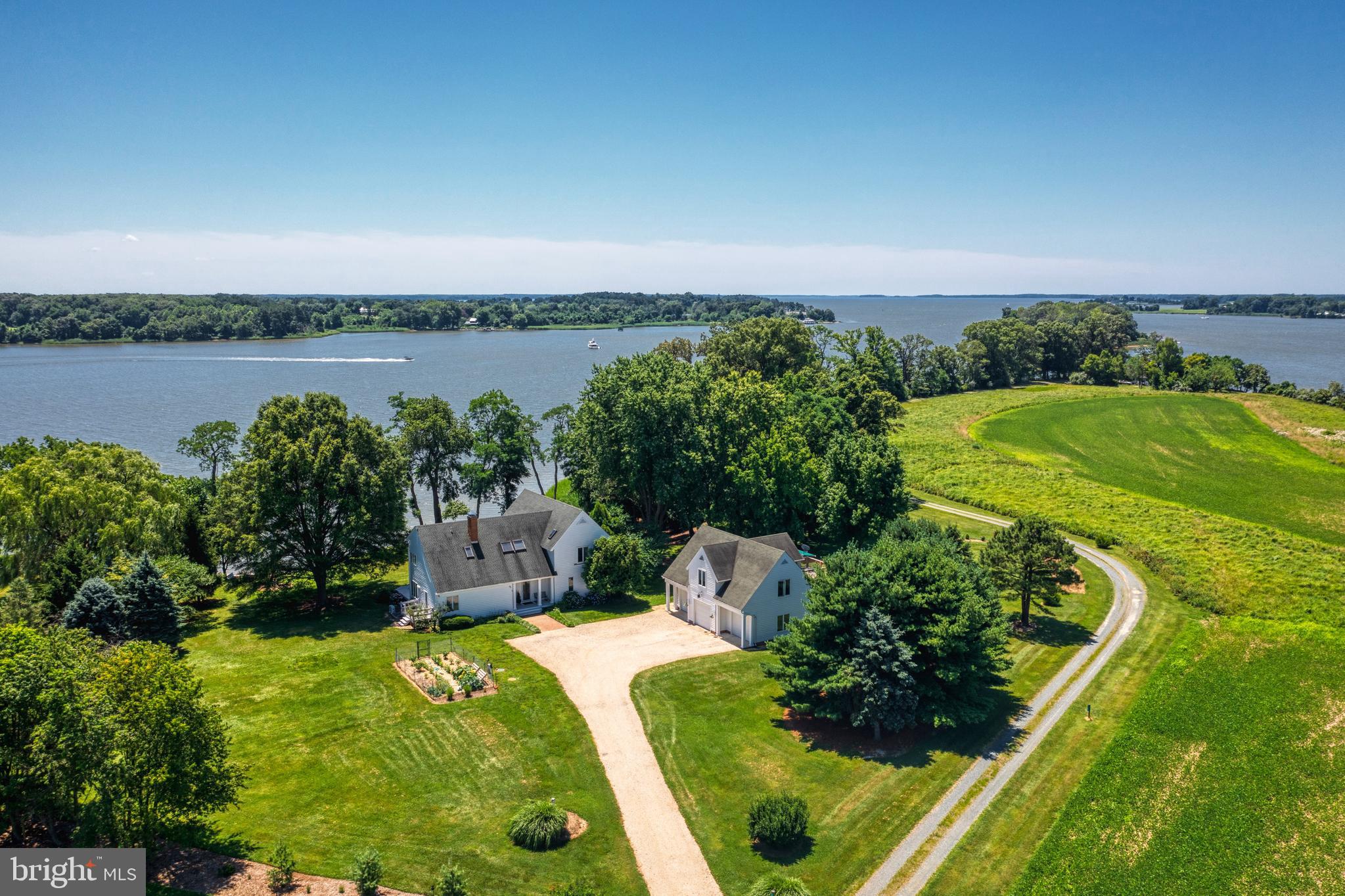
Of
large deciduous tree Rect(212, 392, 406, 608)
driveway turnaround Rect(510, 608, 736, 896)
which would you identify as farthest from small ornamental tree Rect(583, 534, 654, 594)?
large deciduous tree Rect(212, 392, 406, 608)

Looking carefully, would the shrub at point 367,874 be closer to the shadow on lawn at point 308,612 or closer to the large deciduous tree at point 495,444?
the shadow on lawn at point 308,612

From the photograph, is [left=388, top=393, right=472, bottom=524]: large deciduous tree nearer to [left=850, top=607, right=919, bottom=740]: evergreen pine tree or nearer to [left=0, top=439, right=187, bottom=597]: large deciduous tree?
[left=0, top=439, right=187, bottom=597]: large deciduous tree

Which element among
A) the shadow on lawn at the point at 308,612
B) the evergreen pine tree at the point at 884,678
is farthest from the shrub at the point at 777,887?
the shadow on lawn at the point at 308,612

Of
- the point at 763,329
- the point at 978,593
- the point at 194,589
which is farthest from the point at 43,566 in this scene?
the point at 763,329

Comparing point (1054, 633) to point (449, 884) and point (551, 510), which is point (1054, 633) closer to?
point (551, 510)

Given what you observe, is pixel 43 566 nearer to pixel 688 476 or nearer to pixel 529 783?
pixel 529 783

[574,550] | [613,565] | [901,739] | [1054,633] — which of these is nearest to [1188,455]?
[1054,633]

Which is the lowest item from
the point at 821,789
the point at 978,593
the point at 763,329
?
the point at 821,789
